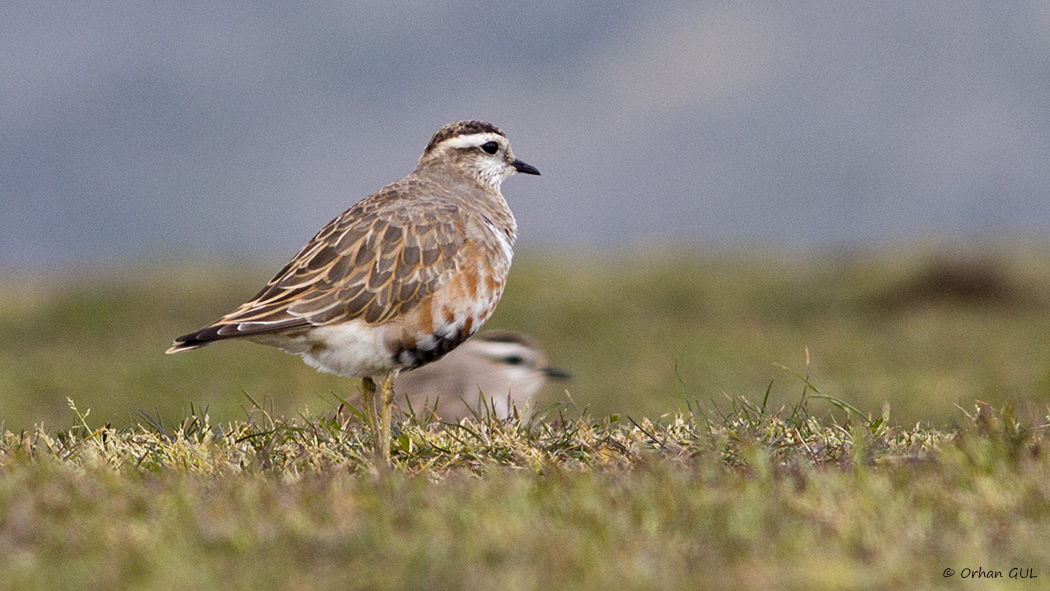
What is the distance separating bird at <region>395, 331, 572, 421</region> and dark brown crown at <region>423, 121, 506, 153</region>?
5.62 feet

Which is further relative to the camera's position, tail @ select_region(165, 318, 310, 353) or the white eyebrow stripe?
the white eyebrow stripe

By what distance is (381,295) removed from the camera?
627cm

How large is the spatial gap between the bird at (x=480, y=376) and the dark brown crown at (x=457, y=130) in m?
1.71

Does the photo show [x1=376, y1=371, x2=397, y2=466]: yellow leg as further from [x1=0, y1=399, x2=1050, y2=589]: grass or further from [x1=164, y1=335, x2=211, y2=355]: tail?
[x1=164, y1=335, x2=211, y2=355]: tail

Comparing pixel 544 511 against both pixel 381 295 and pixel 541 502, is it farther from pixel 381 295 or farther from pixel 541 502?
pixel 381 295

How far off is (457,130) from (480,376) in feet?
6.21

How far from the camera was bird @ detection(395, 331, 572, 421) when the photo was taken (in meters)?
8.41

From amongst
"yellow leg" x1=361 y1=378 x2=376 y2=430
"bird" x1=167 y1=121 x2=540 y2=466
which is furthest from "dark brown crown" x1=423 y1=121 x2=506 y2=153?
"yellow leg" x1=361 y1=378 x2=376 y2=430

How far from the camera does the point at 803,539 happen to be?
4.07 m

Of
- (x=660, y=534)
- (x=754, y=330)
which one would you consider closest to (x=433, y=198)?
(x=660, y=534)

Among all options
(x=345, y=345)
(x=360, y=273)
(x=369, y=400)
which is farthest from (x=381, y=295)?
(x=369, y=400)

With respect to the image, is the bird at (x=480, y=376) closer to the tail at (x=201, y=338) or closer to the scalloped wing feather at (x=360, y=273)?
the scalloped wing feather at (x=360, y=273)

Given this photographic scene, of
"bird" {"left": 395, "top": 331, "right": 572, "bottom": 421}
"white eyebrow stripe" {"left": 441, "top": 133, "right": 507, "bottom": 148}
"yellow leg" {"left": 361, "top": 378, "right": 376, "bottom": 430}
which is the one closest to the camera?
"yellow leg" {"left": 361, "top": 378, "right": 376, "bottom": 430}

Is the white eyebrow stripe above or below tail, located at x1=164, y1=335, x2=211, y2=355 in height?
above
